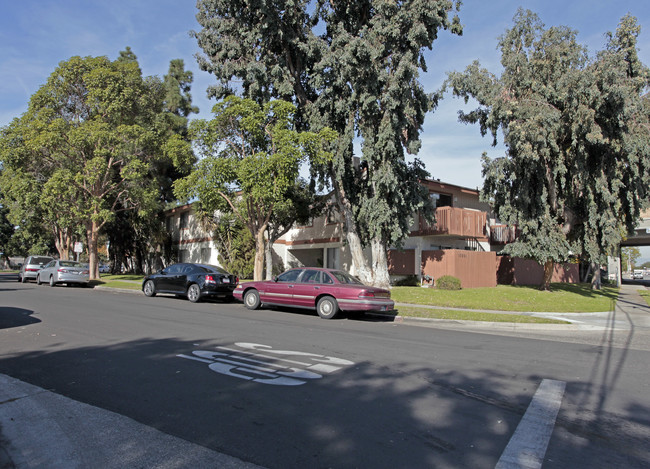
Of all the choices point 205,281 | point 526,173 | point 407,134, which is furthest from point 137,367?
point 526,173

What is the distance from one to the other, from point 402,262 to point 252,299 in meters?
13.1

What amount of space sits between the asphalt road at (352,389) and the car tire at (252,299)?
4.38 meters

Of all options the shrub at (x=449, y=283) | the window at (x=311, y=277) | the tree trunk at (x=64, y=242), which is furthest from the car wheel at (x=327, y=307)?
the tree trunk at (x=64, y=242)

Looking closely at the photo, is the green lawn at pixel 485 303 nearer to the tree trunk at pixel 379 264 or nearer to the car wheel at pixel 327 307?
the tree trunk at pixel 379 264

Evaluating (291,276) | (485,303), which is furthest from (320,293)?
(485,303)

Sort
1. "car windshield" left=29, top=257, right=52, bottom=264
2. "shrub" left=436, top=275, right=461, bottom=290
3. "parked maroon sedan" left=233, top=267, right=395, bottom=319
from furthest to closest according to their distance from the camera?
"car windshield" left=29, top=257, right=52, bottom=264 → "shrub" left=436, top=275, right=461, bottom=290 → "parked maroon sedan" left=233, top=267, right=395, bottom=319

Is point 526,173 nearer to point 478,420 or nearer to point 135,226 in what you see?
point 478,420

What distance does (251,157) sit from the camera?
18.4 metres

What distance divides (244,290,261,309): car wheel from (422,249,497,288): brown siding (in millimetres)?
12681

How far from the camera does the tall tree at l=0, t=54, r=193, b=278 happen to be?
26203 mm

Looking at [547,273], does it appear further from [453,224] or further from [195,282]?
[195,282]

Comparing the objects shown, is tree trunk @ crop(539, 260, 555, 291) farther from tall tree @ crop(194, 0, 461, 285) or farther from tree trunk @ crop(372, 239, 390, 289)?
tree trunk @ crop(372, 239, 390, 289)

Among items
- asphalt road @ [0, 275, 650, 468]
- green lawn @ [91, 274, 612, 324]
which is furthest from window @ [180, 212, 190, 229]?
asphalt road @ [0, 275, 650, 468]

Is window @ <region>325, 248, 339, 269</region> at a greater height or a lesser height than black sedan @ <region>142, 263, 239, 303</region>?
greater
